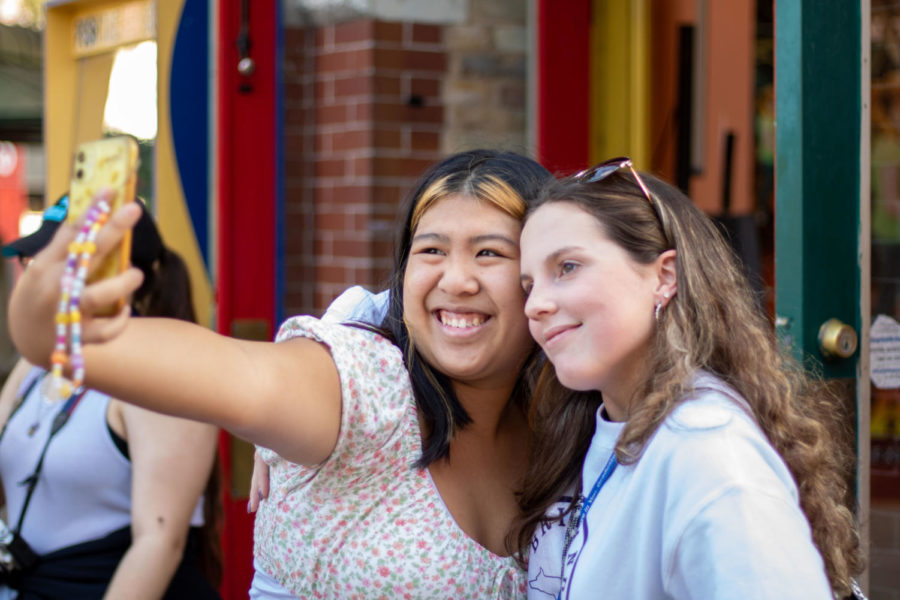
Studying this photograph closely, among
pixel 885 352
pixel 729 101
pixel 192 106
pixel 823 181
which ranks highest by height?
pixel 729 101

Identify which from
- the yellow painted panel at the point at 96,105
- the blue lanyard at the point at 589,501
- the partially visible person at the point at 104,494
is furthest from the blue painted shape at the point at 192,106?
the blue lanyard at the point at 589,501

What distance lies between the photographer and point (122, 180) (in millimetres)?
1120

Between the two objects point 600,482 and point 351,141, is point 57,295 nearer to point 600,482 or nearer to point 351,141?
point 600,482

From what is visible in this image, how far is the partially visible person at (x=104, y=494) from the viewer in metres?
2.41

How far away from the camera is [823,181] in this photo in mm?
2299

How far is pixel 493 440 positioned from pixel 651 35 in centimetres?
232

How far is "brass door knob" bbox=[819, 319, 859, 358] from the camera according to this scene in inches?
89.9

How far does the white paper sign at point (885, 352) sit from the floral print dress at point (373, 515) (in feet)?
4.02

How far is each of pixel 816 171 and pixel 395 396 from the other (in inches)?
47.1

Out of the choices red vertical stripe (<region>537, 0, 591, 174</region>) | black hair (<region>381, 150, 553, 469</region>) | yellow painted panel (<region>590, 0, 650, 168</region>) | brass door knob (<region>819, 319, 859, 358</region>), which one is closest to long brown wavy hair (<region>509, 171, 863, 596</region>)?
black hair (<region>381, 150, 553, 469</region>)

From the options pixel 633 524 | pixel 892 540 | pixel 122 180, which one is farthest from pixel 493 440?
pixel 892 540

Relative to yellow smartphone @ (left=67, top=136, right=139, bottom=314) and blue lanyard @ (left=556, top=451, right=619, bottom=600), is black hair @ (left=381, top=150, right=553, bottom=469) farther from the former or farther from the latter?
yellow smartphone @ (left=67, top=136, right=139, bottom=314)

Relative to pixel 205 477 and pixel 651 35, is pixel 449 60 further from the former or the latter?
pixel 205 477

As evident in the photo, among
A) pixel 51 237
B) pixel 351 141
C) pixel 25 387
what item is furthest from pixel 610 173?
pixel 351 141
